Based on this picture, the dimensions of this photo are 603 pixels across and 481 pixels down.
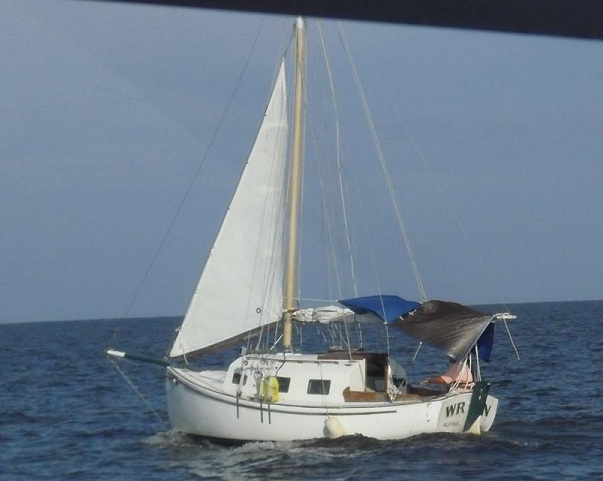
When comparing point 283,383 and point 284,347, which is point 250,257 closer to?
point 284,347

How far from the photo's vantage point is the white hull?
2314 centimetres

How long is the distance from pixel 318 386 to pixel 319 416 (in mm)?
618

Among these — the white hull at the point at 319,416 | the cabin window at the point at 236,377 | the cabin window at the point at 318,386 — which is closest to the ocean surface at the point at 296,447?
the white hull at the point at 319,416

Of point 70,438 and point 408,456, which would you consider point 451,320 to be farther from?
point 70,438

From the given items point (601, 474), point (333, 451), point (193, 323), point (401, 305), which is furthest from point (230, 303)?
point (601, 474)

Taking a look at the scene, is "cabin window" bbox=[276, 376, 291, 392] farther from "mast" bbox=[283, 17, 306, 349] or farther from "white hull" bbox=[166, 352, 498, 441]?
"mast" bbox=[283, 17, 306, 349]

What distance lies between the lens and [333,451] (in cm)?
2259

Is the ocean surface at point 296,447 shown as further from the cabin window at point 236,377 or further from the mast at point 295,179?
the mast at point 295,179

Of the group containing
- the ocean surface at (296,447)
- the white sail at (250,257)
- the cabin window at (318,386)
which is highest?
the white sail at (250,257)

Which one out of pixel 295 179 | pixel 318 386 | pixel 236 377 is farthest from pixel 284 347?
pixel 295 179

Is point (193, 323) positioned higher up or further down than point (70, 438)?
higher up

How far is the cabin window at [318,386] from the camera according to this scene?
2339cm

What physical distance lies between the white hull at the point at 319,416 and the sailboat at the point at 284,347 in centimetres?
2

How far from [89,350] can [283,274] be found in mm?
51999
